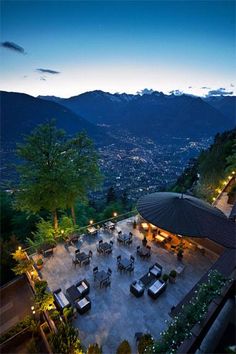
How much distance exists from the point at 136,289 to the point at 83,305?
2715 millimetres

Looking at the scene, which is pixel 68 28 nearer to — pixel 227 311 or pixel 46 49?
pixel 46 49

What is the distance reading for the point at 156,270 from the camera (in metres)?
11.2

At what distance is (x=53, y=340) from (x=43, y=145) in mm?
12406

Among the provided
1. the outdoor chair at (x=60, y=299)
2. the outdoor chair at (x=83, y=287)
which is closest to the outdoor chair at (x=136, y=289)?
the outdoor chair at (x=83, y=287)

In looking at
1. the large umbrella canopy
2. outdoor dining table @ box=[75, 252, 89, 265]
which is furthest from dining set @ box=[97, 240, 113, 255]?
the large umbrella canopy

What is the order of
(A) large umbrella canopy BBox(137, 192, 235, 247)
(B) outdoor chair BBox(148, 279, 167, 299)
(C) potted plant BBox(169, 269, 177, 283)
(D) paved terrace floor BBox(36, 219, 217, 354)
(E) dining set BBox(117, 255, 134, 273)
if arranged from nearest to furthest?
1. (D) paved terrace floor BBox(36, 219, 217, 354)
2. (B) outdoor chair BBox(148, 279, 167, 299)
3. (C) potted plant BBox(169, 269, 177, 283)
4. (A) large umbrella canopy BBox(137, 192, 235, 247)
5. (E) dining set BBox(117, 255, 134, 273)

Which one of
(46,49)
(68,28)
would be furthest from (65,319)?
(46,49)

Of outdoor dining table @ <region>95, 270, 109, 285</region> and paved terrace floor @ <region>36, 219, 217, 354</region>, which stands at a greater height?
outdoor dining table @ <region>95, 270, 109, 285</region>

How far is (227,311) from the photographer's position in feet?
19.9

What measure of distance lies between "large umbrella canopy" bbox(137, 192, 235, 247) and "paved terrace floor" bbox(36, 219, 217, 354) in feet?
8.64

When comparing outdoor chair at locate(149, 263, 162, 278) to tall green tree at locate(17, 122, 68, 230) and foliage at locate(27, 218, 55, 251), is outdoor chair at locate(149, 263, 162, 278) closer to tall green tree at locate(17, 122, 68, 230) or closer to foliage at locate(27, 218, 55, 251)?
foliage at locate(27, 218, 55, 251)

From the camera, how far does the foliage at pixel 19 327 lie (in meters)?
9.11

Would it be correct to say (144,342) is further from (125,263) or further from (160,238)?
(160,238)

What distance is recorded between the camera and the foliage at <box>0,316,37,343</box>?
29.9ft
